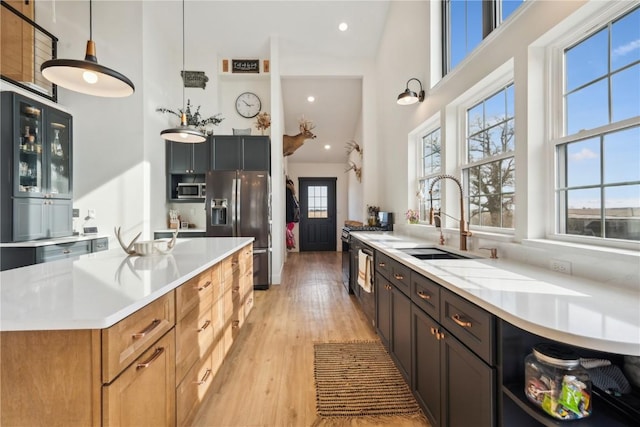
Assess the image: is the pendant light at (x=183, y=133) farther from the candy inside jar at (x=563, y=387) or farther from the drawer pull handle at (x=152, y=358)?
the candy inside jar at (x=563, y=387)

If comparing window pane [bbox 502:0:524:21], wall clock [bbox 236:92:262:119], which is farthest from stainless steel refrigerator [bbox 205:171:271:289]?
window pane [bbox 502:0:524:21]

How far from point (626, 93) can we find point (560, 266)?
0.87 meters

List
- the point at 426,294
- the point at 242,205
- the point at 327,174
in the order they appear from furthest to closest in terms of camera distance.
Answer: the point at 327,174 → the point at 242,205 → the point at 426,294

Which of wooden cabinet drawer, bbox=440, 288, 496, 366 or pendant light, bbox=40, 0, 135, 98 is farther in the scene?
pendant light, bbox=40, 0, 135, 98

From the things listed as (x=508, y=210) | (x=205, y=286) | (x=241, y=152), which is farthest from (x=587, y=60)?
(x=241, y=152)

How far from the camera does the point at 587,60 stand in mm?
1504

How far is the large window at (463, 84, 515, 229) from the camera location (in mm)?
2102

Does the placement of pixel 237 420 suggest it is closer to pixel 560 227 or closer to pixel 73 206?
pixel 560 227

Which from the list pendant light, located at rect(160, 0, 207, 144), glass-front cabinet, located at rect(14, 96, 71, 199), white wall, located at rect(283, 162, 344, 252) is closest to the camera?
pendant light, located at rect(160, 0, 207, 144)

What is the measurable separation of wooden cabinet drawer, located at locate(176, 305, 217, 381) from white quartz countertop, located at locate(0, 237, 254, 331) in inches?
9.5

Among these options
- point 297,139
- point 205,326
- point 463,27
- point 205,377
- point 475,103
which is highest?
point 463,27

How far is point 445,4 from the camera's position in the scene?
2.95m

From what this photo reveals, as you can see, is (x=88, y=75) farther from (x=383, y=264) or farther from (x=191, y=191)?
(x=191, y=191)

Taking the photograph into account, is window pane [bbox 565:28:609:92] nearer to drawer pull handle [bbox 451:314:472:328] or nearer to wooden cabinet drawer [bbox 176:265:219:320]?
drawer pull handle [bbox 451:314:472:328]
